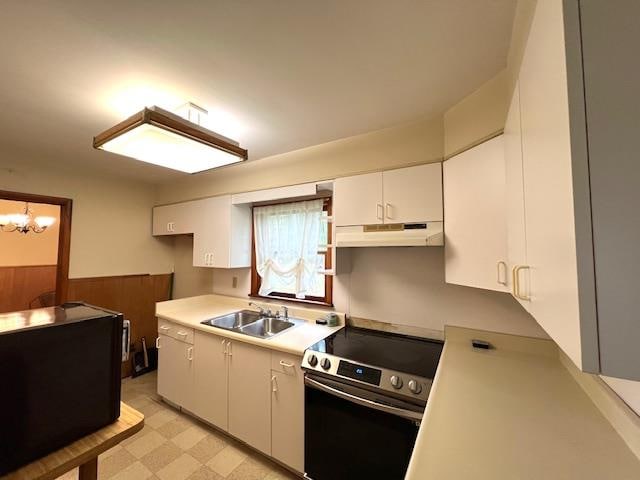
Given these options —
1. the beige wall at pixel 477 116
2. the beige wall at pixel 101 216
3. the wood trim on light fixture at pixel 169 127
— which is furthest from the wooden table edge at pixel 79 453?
the beige wall at pixel 101 216

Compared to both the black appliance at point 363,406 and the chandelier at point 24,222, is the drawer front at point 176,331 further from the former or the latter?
the chandelier at point 24,222

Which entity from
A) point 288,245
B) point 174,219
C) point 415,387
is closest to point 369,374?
point 415,387

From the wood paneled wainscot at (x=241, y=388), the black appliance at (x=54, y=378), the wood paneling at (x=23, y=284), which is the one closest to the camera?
the black appliance at (x=54, y=378)

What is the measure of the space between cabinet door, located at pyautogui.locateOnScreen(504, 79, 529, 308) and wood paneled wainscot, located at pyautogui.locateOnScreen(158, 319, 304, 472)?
4.37ft

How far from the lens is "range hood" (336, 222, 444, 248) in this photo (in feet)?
5.14

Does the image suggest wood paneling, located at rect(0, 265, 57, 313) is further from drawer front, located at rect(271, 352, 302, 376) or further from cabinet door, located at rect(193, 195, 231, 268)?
drawer front, located at rect(271, 352, 302, 376)

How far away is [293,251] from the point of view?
2545mm

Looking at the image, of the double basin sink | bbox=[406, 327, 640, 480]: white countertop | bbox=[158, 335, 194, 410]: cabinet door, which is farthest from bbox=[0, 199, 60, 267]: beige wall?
bbox=[406, 327, 640, 480]: white countertop

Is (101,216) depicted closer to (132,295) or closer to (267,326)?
(132,295)

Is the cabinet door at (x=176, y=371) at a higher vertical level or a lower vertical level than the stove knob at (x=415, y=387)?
lower

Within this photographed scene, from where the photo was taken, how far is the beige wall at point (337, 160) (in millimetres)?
1719

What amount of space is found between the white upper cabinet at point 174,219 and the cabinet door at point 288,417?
80.2 inches

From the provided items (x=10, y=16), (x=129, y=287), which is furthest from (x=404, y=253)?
(x=129, y=287)

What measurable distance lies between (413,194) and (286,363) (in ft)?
4.56
